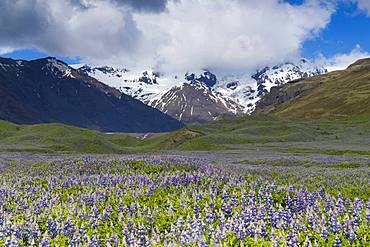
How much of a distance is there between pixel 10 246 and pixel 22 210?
448 cm

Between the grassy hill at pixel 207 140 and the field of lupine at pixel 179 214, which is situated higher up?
the grassy hill at pixel 207 140

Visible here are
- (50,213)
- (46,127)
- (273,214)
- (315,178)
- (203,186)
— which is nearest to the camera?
(273,214)

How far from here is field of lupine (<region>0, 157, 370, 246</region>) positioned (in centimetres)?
788

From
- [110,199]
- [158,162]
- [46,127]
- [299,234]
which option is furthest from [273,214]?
[46,127]

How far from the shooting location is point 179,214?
10.5m

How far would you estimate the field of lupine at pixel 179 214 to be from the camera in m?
7.88

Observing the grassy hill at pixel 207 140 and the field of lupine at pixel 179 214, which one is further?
the grassy hill at pixel 207 140

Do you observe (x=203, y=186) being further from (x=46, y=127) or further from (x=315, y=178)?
(x=46, y=127)

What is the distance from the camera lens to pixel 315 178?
19703 millimetres

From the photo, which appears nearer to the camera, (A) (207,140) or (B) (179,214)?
(B) (179,214)

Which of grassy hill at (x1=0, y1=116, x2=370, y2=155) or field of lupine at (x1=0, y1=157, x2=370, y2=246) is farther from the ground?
grassy hill at (x1=0, y1=116, x2=370, y2=155)

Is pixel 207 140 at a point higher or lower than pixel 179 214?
higher

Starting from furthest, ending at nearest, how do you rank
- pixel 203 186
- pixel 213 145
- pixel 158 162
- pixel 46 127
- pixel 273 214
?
pixel 46 127 < pixel 213 145 < pixel 158 162 < pixel 203 186 < pixel 273 214

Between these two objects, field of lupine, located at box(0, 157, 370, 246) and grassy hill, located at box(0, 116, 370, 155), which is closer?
field of lupine, located at box(0, 157, 370, 246)
